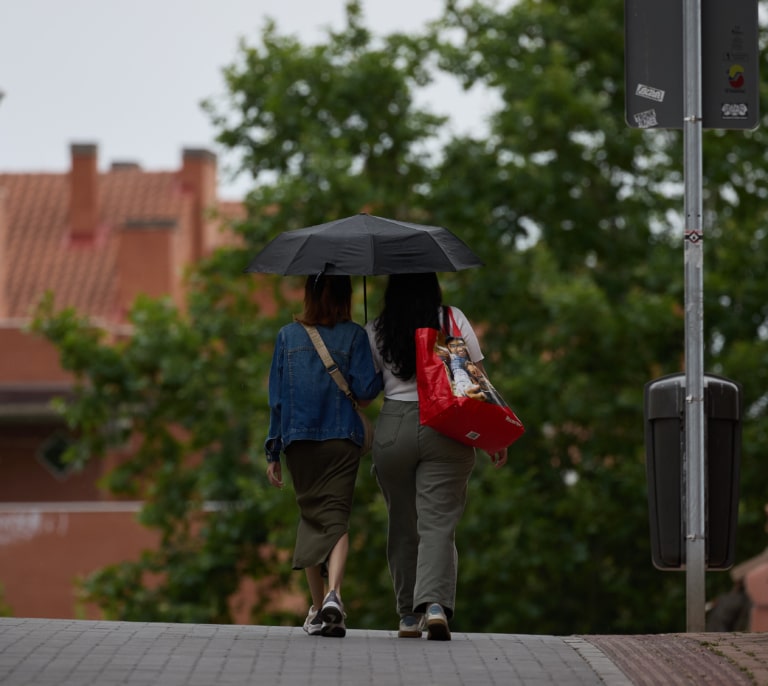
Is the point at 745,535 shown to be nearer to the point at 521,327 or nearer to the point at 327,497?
the point at 521,327

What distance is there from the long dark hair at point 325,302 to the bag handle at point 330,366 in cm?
9

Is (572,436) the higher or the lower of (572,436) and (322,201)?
the lower

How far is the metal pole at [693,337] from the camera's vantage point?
29.8 feet

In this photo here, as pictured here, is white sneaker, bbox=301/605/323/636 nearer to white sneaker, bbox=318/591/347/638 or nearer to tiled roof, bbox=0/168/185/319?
white sneaker, bbox=318/591/347/638

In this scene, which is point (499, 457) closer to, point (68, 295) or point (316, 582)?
point (316, 582)

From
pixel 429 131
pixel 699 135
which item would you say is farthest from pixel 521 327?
pixel 699 135

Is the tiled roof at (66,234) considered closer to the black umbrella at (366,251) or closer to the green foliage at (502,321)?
the green foliage at (502,321)

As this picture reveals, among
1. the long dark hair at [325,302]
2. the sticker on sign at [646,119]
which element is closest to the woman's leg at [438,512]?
the long dark hair at [325,302]

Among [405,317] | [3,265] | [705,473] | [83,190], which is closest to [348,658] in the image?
[405,317]

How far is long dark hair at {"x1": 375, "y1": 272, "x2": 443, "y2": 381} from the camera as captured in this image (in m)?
8.63

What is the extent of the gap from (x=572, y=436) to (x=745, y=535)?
7.90 feet

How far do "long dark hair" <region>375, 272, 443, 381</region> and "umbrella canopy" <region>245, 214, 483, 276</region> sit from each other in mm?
104

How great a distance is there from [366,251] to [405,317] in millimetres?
344

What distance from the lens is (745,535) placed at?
22672 millimetres
